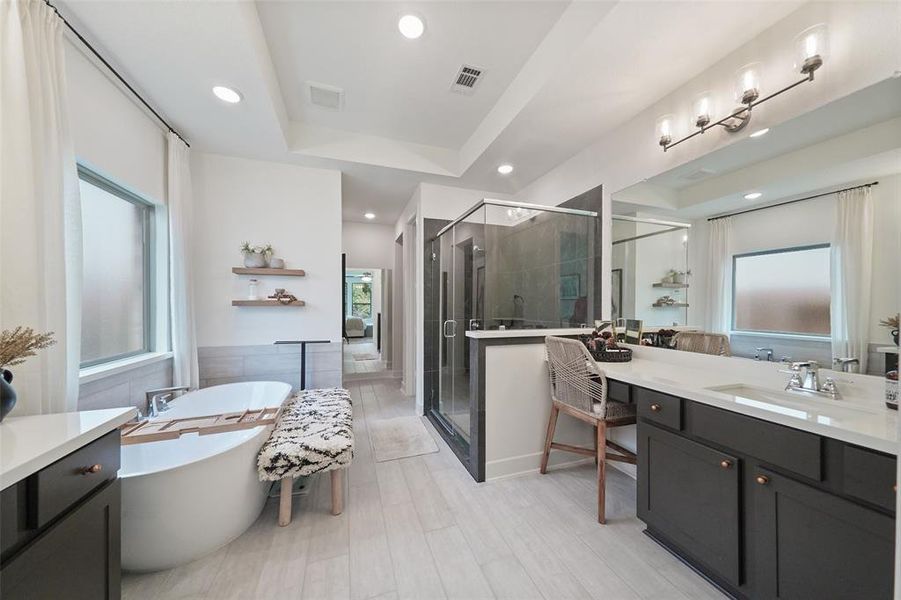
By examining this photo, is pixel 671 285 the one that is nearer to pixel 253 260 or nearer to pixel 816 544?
pixel 816 544

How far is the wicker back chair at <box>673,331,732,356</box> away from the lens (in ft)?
5.80

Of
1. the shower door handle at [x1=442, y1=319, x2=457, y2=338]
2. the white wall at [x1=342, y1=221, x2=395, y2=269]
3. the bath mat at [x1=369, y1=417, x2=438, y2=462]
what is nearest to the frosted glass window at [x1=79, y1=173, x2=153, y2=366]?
the bath mat at [x1=369, y1=417, x2=438, y2=462]

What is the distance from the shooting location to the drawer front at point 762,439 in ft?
3.44

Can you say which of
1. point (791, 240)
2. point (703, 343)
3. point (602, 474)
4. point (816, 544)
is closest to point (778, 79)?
point (791, 240)

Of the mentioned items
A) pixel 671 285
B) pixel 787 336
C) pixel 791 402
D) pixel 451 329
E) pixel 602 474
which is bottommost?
pixel 602 474

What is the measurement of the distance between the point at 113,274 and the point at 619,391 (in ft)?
11.3

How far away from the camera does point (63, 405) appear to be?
1336 mm

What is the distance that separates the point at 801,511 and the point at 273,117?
11.7 feet

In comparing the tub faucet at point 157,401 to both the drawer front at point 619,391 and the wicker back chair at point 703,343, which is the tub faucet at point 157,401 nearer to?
the drawer front at point 619,391

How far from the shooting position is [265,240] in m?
3.08

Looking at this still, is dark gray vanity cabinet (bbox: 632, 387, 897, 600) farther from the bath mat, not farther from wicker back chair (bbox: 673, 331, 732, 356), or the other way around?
the bath mat

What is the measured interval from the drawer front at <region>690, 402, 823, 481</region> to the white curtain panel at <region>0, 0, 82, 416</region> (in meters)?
2.77

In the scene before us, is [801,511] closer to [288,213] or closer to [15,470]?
[15,470]

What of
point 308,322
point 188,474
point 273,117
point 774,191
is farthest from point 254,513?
point 774,191
